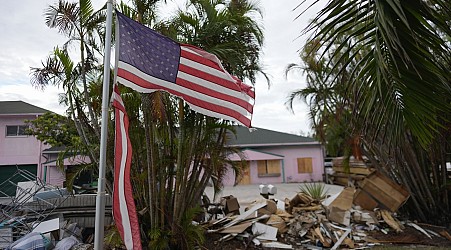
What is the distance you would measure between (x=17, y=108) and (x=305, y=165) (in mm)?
22767

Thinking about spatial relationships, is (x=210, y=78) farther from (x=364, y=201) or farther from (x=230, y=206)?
(x=364, y=201)

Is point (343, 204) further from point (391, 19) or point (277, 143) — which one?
point (277, 143)

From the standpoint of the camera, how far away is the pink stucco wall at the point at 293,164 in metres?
26.1

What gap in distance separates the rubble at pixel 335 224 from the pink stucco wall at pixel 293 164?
16.8 m

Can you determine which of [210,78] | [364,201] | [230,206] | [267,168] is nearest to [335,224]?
[364,201]

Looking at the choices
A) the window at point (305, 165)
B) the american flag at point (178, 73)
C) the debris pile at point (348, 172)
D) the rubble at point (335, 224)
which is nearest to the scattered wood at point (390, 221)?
the rubble at point (335, 224)

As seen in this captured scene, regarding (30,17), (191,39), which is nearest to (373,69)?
(191,39)

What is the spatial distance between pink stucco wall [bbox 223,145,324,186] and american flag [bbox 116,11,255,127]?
21.4 meters

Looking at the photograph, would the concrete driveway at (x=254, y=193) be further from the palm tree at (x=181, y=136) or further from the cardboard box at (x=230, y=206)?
the palm tree at (x=181, y=136)

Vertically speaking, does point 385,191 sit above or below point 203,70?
below

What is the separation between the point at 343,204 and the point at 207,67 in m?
5.98

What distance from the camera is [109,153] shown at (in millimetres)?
6605

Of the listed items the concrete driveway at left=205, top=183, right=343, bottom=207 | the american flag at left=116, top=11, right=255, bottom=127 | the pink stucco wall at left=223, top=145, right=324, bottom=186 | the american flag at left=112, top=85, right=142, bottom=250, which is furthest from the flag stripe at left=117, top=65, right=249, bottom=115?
the pink stucco wall at left=223, top=145, right=324, bottom=186

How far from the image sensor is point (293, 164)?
86.5 feet
